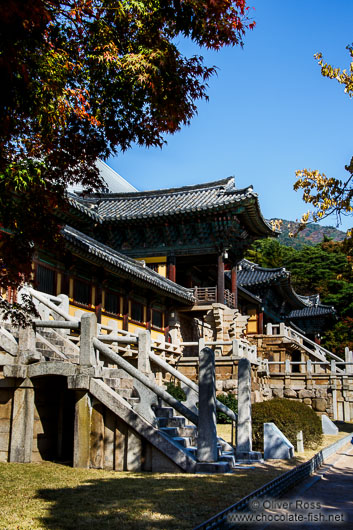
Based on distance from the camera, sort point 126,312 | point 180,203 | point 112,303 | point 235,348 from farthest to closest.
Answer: point 180,203, point 235,348, point 126,312, point 112,303

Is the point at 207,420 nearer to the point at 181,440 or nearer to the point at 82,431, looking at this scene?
the point at 181,440

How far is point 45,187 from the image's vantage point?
7117 millimetres

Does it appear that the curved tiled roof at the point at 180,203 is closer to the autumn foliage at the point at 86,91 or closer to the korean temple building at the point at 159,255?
the korean temple building at the point at 159,255

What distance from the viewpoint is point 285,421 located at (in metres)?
14.8

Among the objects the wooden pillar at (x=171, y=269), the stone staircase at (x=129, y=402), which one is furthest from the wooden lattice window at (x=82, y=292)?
the stone staircase at (x=129, y=402)

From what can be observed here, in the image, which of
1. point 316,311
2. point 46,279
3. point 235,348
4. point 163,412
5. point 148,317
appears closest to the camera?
point 163,412

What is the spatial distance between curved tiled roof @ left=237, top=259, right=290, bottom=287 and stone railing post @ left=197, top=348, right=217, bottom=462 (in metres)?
32.0

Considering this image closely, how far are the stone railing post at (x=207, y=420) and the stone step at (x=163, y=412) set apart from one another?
4.57 ft

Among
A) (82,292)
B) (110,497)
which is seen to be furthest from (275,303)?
(110,497)

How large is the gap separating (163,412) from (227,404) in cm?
1096

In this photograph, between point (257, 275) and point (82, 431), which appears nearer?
point (82, 431)

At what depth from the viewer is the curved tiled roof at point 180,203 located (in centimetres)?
2906

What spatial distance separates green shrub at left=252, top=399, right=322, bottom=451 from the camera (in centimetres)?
1436

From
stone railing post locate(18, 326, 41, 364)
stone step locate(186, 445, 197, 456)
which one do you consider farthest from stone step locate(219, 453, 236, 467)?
stone railing post locate(18, 326, 41, 364)
